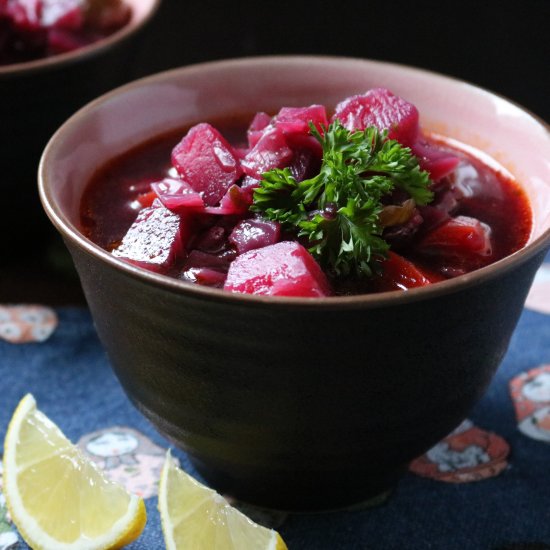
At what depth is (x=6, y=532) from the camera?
1.80 meters

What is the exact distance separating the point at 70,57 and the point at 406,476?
4.27 feet

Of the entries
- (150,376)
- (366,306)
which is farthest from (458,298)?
(150,376)

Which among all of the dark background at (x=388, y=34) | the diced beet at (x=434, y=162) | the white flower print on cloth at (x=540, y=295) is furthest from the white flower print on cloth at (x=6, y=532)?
the dark background at (x=388, y=34)

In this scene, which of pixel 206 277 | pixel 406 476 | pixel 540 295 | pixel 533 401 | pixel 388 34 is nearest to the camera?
pixel 206 277

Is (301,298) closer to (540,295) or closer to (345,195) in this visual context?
(345,195)

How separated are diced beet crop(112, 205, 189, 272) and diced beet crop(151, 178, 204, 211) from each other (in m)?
0.02

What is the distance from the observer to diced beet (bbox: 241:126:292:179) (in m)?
1.76

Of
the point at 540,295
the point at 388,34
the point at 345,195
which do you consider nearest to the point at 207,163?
the point at 345,195

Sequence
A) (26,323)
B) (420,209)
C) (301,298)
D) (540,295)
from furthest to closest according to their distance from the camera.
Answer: (540,295), (26,323), (420,209), (301,298)

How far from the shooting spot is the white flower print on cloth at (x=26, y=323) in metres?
2.34

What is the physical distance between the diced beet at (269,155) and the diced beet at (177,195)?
0.11m

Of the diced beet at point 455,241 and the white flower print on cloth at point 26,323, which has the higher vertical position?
the diced beet at point 455,241

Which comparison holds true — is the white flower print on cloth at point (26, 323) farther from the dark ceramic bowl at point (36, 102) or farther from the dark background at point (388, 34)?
the dark background at point (388, 34)

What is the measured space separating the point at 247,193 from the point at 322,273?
241 mm
